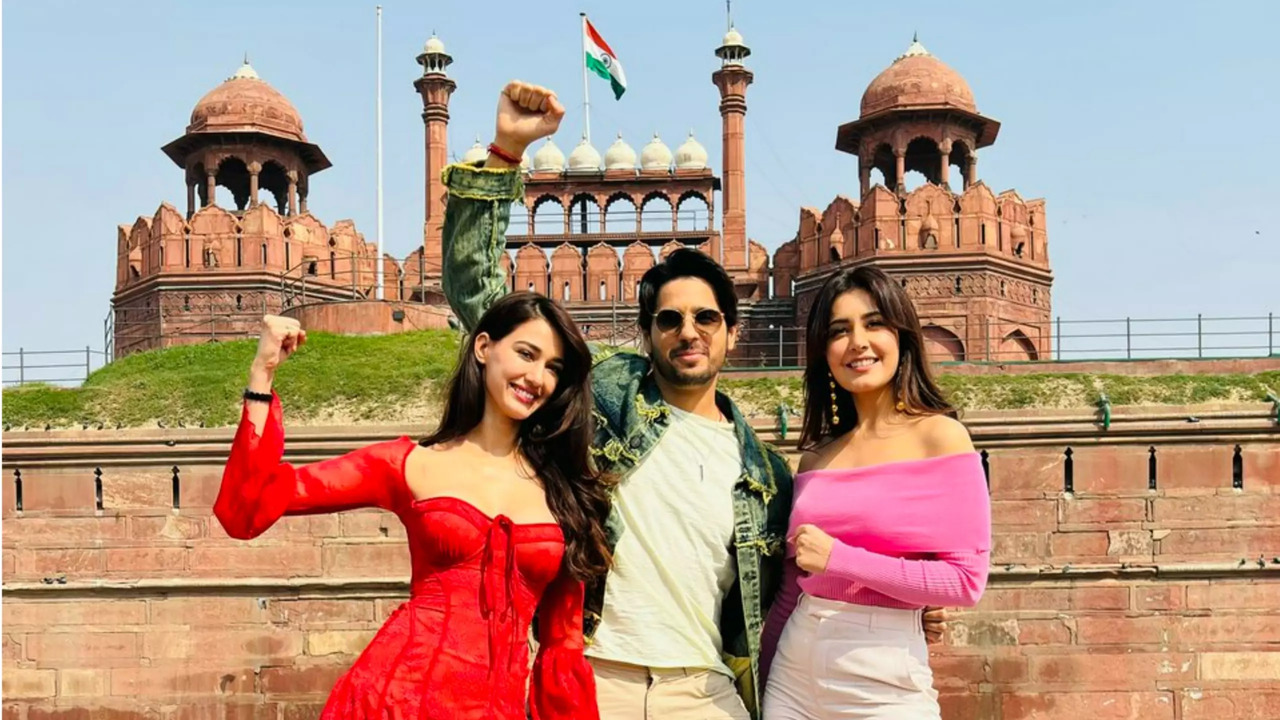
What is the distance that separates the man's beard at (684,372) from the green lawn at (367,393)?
22.0 ft

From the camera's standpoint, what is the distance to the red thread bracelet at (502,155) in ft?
10.2

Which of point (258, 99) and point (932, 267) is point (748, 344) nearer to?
point (932, 267)

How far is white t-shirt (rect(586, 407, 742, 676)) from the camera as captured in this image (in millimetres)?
2902

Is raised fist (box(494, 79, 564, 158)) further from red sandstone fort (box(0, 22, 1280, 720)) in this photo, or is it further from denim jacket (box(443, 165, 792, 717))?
red sandstone fort (box(0, 22, 1280, 720))

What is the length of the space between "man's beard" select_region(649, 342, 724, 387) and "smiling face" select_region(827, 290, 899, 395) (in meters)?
0.30

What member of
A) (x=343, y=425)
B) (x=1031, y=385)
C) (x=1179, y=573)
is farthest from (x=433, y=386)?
(x=1179, y=573)

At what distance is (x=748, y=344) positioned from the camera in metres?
16.6

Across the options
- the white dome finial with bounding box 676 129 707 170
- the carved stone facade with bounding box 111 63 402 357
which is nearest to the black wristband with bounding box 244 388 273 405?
the carved stone facade with bounding box 111 63 402 357

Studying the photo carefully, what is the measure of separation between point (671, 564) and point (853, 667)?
A: 18.2 inches

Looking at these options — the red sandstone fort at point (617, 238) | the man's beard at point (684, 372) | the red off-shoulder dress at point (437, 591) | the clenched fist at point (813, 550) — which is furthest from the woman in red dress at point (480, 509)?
the red sandstone fort at point (617, 238)

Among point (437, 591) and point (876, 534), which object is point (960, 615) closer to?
point (876, 534)

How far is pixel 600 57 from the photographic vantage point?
17.4 metres

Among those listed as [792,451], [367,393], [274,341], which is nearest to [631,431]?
[274,341]

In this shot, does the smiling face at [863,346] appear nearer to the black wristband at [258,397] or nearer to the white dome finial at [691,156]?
the black wristband at [258,397]
